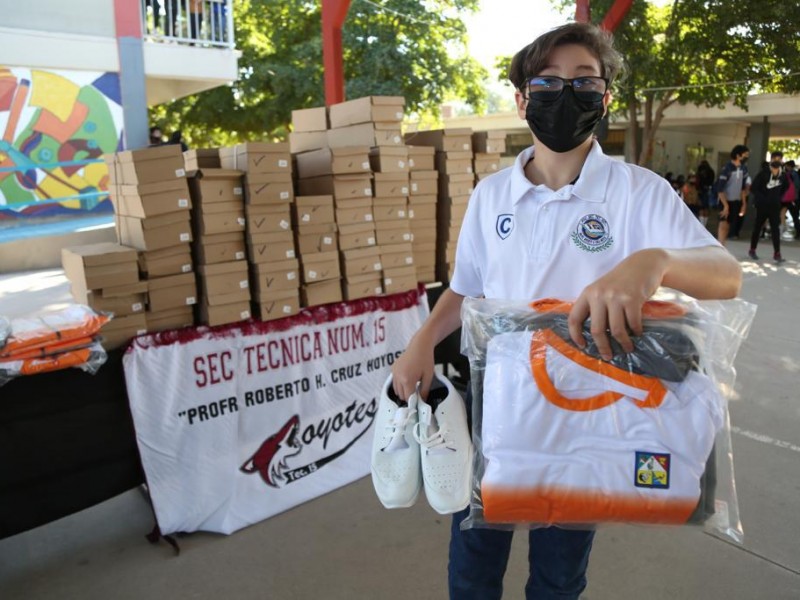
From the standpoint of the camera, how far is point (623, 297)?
3.04 feet

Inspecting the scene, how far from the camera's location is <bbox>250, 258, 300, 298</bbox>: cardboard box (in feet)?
10.1

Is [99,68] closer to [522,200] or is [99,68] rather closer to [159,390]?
[159,390]

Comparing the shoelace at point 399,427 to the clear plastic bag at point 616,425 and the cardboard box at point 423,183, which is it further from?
the cardboard box at point 423,183

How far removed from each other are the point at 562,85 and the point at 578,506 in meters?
0.85

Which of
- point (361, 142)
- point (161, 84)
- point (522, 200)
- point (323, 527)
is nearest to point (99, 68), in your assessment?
point (161, 84)

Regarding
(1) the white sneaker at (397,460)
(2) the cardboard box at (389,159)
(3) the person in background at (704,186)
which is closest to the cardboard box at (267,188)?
(2) the cardboard box at (389,159)

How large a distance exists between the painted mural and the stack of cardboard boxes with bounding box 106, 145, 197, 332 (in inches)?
322

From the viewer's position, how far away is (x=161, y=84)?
1198 centimetres

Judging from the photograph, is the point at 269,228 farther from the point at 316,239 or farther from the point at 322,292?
the point at 322,292

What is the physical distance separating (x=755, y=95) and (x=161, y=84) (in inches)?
558

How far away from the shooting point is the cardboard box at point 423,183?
385cm

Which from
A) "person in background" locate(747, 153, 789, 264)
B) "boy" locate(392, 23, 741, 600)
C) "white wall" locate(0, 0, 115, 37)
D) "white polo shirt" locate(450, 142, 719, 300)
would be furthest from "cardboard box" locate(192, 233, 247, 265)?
"person in background" locate(747, 153, 789, 264)

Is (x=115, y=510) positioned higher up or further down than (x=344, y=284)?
further down

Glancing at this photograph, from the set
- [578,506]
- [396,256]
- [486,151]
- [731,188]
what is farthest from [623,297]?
[731,188]
